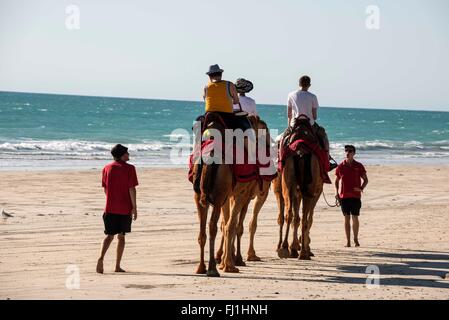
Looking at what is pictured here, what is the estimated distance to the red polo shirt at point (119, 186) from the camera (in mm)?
13023

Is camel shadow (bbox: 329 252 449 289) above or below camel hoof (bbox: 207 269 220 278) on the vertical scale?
below

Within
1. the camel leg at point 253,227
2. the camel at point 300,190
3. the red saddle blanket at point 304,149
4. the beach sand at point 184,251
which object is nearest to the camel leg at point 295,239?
the camel at point 300,190

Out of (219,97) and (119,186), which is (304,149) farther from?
(119,186)

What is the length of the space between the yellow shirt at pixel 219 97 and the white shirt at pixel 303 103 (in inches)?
94.7

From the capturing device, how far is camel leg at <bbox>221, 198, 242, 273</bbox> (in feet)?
44.4

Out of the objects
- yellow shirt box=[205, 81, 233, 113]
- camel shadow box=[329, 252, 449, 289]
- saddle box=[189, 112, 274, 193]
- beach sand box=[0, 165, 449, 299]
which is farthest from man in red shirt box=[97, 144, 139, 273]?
camel shadow box=[329, 252, 449, 289]

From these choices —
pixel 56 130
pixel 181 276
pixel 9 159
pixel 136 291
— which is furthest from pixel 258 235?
pixel 56 130

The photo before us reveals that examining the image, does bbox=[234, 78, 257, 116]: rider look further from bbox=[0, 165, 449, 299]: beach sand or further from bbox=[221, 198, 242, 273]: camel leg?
bbox=[0, 165, 449, 299]: beach sand

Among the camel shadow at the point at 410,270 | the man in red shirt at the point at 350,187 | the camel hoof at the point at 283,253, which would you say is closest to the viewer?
the camel shadow at the point at 410,270

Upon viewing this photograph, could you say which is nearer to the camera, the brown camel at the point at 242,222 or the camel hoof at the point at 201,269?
the camel hoof at the point at 201,269

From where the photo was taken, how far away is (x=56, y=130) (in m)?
71.9

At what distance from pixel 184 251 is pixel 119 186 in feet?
10.2

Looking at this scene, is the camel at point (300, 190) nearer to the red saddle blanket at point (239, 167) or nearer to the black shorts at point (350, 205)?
the red saddle blanket at point (239, 167)

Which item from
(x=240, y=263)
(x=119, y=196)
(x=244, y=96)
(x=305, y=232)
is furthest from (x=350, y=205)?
(x=119, y=196)
